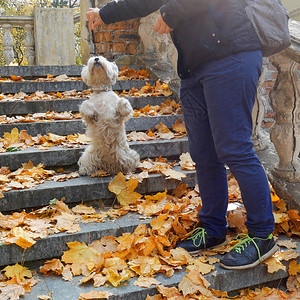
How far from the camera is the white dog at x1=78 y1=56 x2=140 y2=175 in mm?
3195

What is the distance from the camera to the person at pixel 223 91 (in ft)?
6.57

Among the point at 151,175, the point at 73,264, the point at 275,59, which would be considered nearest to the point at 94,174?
the point at 151,175

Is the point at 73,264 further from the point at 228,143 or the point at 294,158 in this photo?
the point at 294,158

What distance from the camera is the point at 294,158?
118 inches

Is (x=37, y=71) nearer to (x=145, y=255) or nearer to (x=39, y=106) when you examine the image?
(x=39, y=106)

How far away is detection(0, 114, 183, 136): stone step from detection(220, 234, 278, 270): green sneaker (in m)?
2.14

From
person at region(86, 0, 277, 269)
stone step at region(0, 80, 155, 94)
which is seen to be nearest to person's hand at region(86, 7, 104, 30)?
person at region(86, 0, 277, 269)

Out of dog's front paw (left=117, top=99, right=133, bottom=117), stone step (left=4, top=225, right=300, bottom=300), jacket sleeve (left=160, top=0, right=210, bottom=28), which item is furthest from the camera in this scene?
dog's front paw (left=117, top=99, right=133, bottom=117)

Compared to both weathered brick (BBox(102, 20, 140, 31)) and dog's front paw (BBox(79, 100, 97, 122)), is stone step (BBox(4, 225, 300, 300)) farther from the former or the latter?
weathered brick (BBox(102, 20, 140, 31))

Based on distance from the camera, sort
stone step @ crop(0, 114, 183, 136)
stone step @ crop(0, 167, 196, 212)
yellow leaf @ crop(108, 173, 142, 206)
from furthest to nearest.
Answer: stone step @ crop(0, 114, 183, 136)
yellow leaf @ crop(108, 173, 142, 206)
stone step @ crop(0, 167, 196, 212)

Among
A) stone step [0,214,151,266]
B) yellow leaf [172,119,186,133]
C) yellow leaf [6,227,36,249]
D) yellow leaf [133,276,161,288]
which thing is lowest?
yellow leaf [133,276,161,288]

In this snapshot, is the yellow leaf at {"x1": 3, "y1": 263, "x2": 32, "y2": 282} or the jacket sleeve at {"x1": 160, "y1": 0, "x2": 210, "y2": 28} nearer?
the jacket sleeve at {"x1": 160, "y1": 0, "x2": 210, "y2": 28}

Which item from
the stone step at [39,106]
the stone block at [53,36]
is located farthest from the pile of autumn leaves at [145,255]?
the stone block at [53,36]

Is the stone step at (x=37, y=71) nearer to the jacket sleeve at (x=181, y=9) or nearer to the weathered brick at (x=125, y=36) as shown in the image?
the weathered brick at (x=125, y=36)
